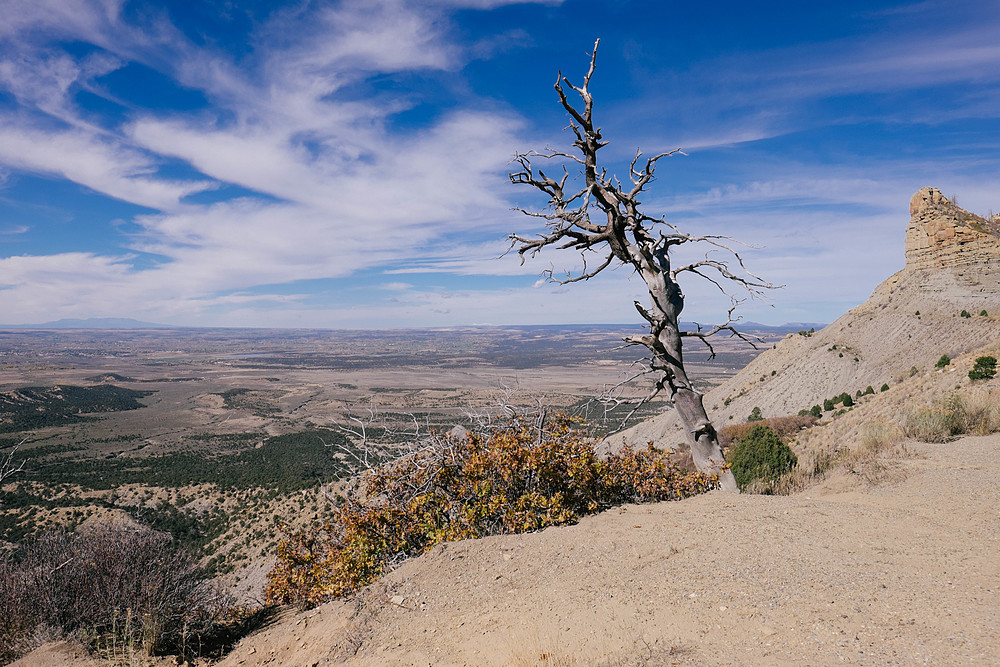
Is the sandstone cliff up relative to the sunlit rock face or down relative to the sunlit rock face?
down

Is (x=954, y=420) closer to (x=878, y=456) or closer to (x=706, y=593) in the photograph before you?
(x=878, y=456)

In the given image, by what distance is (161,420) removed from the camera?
7119cm

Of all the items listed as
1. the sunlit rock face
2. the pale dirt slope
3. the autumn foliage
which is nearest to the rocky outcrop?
the sunlit rock face

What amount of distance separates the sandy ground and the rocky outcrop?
33552mm

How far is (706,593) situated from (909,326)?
115 feet

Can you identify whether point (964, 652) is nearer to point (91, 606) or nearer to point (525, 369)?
point (91, 606)

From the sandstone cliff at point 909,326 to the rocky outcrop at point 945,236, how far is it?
1.9 inches

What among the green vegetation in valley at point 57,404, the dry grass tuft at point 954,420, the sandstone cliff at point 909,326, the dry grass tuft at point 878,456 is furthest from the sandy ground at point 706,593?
the green vegetation in valley at point 57,404

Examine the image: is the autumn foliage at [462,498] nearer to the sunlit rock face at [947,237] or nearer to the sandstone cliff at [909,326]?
the sandstone cliff at [909,326]

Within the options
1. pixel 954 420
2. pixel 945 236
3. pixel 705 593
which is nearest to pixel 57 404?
pixel 705 593

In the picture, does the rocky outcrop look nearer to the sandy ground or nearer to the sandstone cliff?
the sandstone cliff

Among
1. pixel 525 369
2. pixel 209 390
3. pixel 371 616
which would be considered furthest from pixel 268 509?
pixel 525 369

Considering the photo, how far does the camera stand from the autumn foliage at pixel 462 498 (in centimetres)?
577

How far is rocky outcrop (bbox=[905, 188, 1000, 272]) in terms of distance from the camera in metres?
30.0
